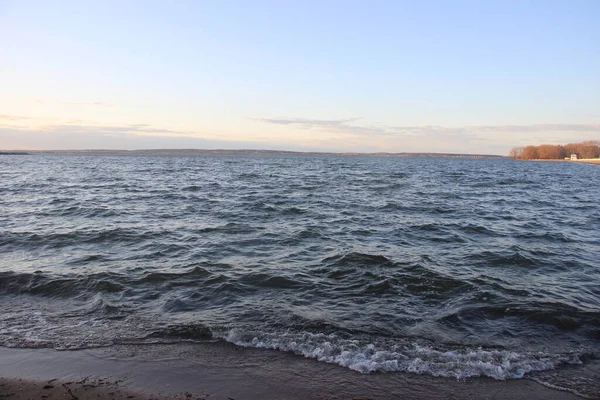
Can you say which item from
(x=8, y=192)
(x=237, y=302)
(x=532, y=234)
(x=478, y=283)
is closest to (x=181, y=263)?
(x=237, y=302)

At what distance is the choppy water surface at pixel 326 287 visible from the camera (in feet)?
21.7

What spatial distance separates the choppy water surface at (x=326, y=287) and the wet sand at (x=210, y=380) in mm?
295

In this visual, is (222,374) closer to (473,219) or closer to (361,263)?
(361,263)

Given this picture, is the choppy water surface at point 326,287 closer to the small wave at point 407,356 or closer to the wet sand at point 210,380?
the small wave at point 407,356

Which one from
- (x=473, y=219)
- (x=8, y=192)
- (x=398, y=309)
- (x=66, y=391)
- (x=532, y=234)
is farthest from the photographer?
(x=8, y=192)

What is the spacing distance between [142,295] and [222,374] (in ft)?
12.9

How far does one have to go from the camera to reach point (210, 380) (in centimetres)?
551

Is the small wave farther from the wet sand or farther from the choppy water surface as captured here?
the wet sand

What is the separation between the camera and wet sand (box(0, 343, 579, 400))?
5.18 meters

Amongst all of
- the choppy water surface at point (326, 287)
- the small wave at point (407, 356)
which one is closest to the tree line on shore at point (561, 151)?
the choppy water surface at point (326, 287)

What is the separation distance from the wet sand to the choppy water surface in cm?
30

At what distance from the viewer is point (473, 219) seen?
62.3 feet

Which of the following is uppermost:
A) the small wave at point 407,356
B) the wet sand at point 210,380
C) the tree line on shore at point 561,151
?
the tree line on shore at point 561,151

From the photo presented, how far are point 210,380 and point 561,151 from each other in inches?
8344
